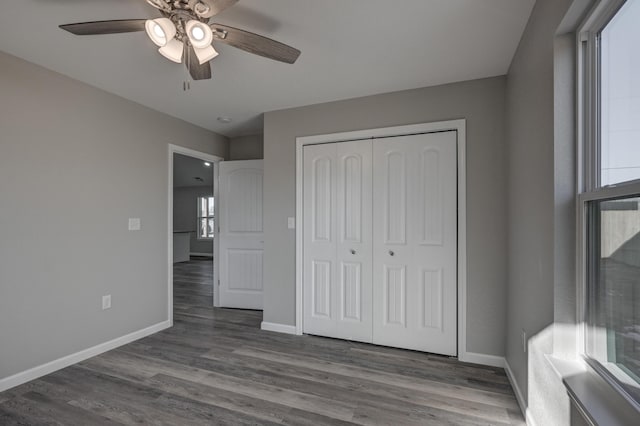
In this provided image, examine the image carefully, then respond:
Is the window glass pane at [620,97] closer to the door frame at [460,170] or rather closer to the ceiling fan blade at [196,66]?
the door frame at [460,170]

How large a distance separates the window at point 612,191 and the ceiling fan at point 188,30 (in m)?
1.36

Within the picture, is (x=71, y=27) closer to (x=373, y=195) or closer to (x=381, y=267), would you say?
(x=373, y=195)

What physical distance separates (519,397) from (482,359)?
555 mm

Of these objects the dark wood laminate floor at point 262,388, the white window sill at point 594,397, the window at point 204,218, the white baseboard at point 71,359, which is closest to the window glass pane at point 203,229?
the window at point 204,218

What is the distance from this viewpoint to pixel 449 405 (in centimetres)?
197

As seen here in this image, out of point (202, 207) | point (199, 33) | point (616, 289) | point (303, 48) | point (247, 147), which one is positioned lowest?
point (616, 289)

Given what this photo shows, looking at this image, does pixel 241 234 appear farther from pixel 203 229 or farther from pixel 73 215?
pixel 203 229

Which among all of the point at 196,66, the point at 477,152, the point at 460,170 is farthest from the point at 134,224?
the point at 477,152

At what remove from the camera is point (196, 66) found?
1841mm

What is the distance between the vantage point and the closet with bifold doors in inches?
105

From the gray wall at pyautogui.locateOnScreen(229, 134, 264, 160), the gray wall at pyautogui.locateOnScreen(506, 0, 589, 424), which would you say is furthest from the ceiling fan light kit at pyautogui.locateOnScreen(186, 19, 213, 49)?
the gray wall at pyautogui.locateOnScreen(229, 134, 264, 160)

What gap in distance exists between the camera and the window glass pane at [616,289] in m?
0.99

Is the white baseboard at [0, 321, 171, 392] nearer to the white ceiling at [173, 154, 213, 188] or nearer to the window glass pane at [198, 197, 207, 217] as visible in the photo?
the white ceiling at [173, 154, 213, 188]

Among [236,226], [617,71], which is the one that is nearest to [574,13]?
[617,71]
